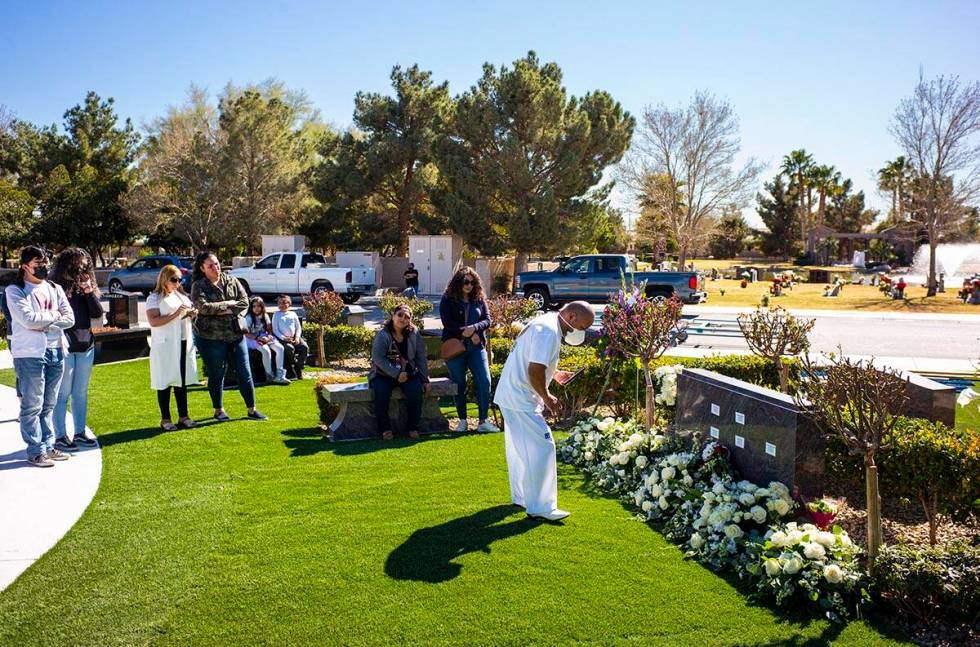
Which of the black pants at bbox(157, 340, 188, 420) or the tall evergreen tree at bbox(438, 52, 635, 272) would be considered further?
the tall evergreen tree at bbox(438, 52, 635, 272)

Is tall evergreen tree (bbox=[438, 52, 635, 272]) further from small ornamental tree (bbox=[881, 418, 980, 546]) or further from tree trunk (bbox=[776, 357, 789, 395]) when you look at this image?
small ornamental tree (bbox=[881, 418, 980, 546])

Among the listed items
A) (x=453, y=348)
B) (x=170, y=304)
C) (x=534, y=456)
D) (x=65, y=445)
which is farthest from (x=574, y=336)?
(x=65, y=445)

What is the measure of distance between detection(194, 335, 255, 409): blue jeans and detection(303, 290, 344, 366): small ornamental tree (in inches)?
189

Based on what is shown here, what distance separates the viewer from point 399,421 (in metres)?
8.04

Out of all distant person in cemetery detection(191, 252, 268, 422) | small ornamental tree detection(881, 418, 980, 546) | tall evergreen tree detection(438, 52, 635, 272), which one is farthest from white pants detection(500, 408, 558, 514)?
tall evergreen tree detection(438, 52, 635, 272)

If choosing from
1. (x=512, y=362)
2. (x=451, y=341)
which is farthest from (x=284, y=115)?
A: (x=512, y=362)

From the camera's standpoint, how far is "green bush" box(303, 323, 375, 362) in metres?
13.3

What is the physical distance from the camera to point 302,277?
27641 mm

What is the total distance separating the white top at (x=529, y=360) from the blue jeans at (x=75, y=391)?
163 inches

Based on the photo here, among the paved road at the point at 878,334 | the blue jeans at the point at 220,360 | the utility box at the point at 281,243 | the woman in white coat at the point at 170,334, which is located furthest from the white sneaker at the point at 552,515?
the utility box at the point at 281,243

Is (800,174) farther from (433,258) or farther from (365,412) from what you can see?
(365,412)

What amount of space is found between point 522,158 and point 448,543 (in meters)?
26.9

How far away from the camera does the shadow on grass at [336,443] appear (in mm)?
7227

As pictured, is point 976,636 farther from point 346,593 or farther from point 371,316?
point 371,316
